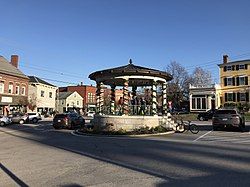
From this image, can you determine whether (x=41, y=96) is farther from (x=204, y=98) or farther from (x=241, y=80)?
(x=241, y=80)

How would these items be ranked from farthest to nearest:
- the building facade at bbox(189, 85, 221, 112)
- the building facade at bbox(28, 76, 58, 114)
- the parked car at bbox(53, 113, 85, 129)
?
the building facade at bbox(28, 76, 58, 114)
the building facade at bbox(189, 85, 221, 112)
the parked car at bbox(53, 113, 85, 129)

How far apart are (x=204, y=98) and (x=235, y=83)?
5911mm

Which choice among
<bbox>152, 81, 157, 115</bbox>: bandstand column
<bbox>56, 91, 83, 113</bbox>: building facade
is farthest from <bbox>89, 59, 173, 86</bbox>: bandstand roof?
<bbox>56, 91, 83, 113</bbox>: building facade

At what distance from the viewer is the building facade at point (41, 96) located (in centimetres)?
6083

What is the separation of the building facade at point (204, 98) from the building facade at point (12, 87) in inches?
1197

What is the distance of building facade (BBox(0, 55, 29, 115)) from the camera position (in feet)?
168

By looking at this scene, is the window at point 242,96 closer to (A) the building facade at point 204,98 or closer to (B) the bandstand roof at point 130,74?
(A) the building facade at point 204,98

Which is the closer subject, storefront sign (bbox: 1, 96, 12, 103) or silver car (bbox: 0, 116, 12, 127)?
silver car (bbox: 0, 116, 12, 127)

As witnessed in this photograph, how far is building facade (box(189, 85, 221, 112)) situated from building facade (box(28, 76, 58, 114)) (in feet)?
98.7

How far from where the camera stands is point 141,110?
22.9 metres

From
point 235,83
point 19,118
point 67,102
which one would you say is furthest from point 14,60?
point 235,83

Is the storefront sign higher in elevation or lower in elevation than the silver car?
higher

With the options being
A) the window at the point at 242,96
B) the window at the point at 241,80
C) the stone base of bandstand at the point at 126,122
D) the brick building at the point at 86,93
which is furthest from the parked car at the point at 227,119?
the brick building at the point at 86,93

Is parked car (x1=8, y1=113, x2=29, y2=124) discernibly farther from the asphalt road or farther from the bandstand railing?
the asphalt road
